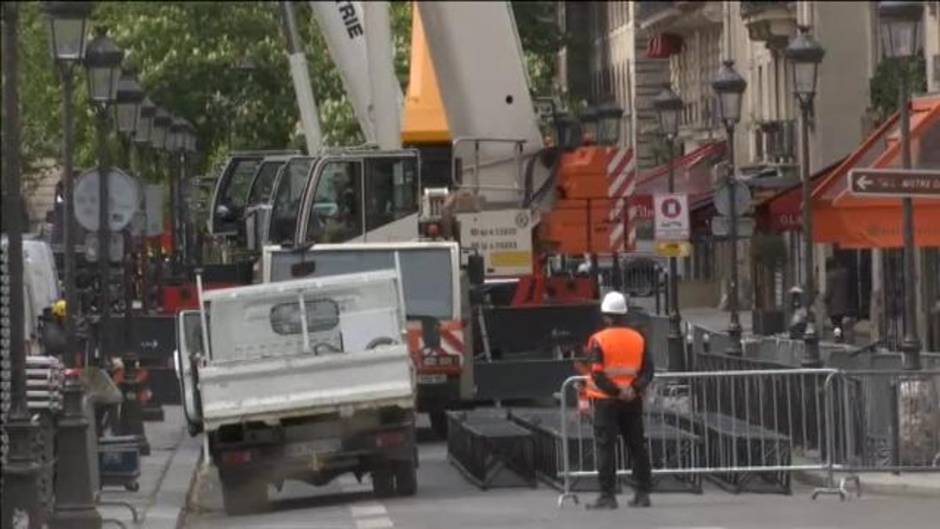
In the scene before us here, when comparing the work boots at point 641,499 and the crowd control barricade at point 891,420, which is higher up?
the crowd control barricade at point 891,420

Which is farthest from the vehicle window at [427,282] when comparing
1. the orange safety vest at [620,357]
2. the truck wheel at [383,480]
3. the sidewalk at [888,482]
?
the orange safety vest at [620,357]

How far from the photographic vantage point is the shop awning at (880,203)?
31312 mm

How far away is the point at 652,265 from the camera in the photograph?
64.4 meters

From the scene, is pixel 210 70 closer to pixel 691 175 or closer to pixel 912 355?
pixel 691 175

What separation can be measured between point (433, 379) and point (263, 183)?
835 cm

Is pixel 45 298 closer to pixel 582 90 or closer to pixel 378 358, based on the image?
pixel 378 358

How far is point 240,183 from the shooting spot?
41.2 m

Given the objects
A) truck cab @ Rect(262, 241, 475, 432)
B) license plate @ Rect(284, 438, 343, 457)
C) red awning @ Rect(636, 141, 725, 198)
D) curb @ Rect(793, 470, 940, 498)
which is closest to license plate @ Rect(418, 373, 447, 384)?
truck cab @ Rect(262, 241, 475, 432)

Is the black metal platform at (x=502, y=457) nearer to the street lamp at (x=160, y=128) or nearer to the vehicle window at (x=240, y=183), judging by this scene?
the vehicle window at (x=240, y=183)

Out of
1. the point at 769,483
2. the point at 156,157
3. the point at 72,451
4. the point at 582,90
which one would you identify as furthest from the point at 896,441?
the point at 582,90

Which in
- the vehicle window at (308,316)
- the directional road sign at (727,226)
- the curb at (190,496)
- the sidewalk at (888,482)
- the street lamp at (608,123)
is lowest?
the curb at (190,496)

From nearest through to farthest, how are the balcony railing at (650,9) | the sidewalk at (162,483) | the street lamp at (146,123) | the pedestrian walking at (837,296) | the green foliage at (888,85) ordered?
the sidewalk at (162,483) → the street lamp at (146,123) → the green foliage at (888,85) → the pedestrian walking at (837,296) → the balcony railing at (650,9)

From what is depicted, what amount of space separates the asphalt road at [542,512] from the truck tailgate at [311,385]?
0.89 metres

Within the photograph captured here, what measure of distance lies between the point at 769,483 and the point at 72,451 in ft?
21.5
